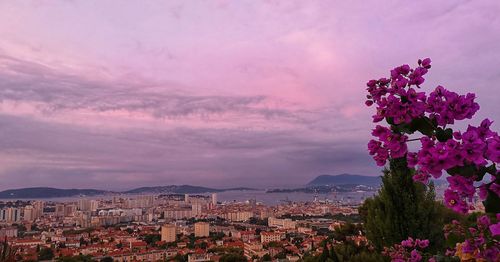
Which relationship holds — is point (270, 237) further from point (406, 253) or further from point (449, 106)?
point (449, 106)

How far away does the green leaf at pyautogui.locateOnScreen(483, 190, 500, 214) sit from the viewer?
1.26 m

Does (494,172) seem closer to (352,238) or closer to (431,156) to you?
(431,156)

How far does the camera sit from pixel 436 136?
1271 millimetres

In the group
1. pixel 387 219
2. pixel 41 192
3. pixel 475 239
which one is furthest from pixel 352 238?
pixel 41 192

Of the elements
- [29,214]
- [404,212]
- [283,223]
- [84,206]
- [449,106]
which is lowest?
[283,223]

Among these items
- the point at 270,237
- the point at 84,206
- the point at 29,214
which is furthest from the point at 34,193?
the point at 270,237

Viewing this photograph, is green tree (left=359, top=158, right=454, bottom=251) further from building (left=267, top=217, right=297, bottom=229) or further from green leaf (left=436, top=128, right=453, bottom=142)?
building (left=267, top=217, right=297, bottom=229)

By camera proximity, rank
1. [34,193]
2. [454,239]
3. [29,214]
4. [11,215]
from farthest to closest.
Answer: [34,193], [29,214], [11,215], [454,239]

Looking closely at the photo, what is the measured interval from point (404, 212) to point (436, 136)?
18.2 feet

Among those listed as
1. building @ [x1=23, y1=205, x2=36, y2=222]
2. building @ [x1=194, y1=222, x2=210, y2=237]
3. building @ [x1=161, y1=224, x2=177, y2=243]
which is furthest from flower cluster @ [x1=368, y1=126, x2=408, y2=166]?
building @ [x1=23, y1=205, x2=36, y2=222]

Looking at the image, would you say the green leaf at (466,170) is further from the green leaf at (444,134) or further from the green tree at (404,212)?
the green tree at (404,212)

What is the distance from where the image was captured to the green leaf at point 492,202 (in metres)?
1.26

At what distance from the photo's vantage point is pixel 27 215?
9712 cm

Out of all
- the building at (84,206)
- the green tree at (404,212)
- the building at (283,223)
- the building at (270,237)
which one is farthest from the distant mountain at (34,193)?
the green tree at (404,212)
